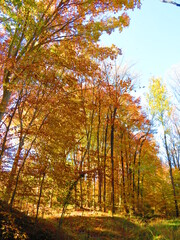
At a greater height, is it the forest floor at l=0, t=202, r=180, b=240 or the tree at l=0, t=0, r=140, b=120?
the tree at l=0, t=0, r=140, b=120

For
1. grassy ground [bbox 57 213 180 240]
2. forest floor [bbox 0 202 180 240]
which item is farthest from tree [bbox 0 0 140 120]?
grassy ground [bbox 57 213 180 240]

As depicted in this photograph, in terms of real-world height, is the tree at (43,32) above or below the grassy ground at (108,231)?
above

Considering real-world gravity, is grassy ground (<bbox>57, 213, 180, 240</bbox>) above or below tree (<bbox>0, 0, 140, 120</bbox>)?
below

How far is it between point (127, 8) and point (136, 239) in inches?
268

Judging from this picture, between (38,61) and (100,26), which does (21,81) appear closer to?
(38,61)

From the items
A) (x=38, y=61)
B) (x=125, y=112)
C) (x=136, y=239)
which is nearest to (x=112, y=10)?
(x=38, y=61)

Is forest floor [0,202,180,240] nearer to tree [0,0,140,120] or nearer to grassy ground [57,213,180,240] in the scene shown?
grassy ground [57,213,180,240]

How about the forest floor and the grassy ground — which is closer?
the forest floor

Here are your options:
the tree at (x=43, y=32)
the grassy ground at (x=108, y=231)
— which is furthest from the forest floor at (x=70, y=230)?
the tree at (x=43, y=32)

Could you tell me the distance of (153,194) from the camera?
51.0 ft

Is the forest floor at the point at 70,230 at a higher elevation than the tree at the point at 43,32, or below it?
below

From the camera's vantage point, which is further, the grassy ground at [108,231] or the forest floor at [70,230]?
the grassy ground at [108,231]

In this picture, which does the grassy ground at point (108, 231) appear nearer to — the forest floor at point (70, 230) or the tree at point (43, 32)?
the forest floor at point (70, 230)

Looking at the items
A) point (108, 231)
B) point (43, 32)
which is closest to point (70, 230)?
point (108, 231)
